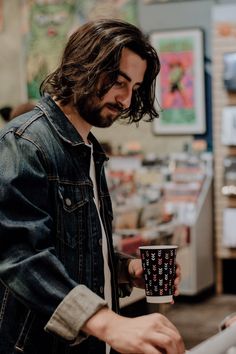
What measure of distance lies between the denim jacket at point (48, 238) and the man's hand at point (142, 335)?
0.07 m

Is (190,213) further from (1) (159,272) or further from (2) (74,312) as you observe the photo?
(2) (74,312)

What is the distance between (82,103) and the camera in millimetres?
1858

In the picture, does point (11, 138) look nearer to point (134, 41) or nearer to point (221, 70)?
point (134, 41)

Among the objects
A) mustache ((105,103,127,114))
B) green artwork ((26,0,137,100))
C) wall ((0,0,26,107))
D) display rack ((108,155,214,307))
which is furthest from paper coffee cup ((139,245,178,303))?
wall ((0,0,26,107))

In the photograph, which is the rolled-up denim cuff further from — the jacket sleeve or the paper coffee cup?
the paper coffee cup

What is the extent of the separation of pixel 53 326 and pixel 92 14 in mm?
6948

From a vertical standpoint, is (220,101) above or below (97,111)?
below

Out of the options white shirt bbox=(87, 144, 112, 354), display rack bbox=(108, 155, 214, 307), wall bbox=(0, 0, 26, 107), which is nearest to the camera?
white shirt bbox=(87, 144, 112, 354)

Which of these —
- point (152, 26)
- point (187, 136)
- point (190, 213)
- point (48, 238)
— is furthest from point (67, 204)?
point (152, 26)

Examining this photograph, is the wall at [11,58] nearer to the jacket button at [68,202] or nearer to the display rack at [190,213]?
the display rack at [190,213]

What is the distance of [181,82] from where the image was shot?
7.78 m

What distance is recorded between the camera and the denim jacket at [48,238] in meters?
1.60

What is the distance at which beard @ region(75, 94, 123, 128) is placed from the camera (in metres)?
1.85

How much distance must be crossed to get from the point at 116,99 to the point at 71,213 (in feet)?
1.04
